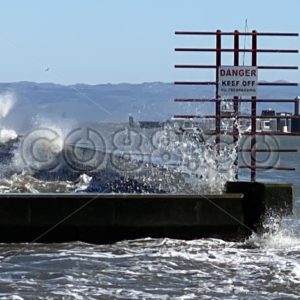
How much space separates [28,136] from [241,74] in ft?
104

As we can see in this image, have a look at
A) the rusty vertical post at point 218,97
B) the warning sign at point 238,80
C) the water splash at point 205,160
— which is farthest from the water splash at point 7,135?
the warning sign at point 238,80

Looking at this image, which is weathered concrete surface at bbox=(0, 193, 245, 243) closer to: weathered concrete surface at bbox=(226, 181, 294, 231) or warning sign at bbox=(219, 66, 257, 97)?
weathered concrete surface at bbox=(226, 181, 294, 231)

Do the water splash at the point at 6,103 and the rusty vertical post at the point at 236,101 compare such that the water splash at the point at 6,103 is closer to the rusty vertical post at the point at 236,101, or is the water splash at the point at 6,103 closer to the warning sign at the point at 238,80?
the rusty vertical post at the point at 236,101

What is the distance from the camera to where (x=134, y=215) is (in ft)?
48.7

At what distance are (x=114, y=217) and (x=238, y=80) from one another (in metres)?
5.18

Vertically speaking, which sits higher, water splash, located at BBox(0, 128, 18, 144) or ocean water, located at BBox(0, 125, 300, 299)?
water splash, located at BBox(0, 128, 18, 144)

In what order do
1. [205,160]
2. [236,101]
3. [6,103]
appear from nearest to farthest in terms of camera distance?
[205,160] → [236,101] → [6,103]

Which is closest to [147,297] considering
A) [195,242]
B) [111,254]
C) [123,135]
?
[111,254]

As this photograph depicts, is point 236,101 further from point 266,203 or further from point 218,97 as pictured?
point 266,203

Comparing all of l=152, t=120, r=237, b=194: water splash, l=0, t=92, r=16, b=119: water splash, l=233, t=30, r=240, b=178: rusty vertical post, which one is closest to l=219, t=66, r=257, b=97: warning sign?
l=233, t=30, r=240, b=178: rusty vertical post

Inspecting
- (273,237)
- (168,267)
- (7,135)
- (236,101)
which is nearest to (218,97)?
(236,101)

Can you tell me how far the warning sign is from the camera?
60.8 ft

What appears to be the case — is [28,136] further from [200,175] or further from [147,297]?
[147,297]

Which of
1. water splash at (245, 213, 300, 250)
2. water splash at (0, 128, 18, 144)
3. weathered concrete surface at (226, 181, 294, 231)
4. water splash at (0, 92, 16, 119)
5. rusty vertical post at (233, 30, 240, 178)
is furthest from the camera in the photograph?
water splash at (0, 92, 16, 119)
